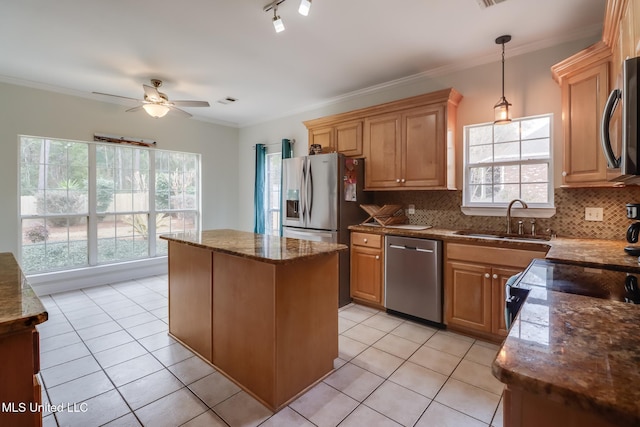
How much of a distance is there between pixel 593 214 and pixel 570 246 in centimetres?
71

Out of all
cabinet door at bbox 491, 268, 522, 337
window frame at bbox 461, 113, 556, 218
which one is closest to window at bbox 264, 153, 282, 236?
window frame at bbox 461, 113, 556, 218

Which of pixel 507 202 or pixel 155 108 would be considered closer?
pixel 507 202

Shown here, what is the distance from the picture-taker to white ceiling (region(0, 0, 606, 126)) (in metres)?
2.30

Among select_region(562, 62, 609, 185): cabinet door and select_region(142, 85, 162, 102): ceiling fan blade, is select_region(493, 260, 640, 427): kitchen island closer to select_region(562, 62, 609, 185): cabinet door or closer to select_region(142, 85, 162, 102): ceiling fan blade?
select_region(562, 62, 609, 185): cabinet door

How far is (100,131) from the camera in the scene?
4277 millimetres

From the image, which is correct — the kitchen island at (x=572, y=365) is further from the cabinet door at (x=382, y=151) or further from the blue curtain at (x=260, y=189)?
the blue curtain at (x=260, y=189)

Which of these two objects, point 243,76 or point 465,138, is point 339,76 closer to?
point 243,76

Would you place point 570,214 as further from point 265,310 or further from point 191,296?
point 191,296

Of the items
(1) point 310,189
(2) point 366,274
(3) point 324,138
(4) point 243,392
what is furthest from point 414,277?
(3) point 324,138

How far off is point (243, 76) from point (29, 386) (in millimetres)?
3426

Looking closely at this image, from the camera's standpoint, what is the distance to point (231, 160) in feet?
19.2

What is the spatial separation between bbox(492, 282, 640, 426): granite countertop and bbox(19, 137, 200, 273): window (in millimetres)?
5185

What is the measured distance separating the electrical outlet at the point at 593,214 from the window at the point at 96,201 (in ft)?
17.6

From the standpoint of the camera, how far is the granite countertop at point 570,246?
65.0 inches
